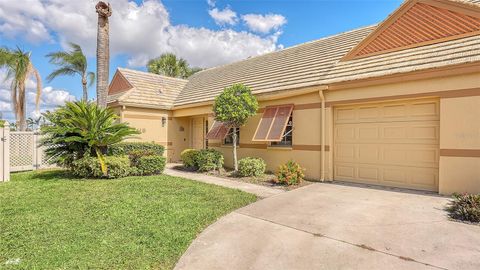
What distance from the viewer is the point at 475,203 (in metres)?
5.50

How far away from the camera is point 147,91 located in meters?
17.1

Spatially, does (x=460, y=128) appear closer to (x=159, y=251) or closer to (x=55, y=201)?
(x=159, y=251)

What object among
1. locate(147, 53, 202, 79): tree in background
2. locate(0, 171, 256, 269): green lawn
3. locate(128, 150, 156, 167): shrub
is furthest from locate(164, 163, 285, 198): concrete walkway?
locate(147, 53, 202, 79): tree in background

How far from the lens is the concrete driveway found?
3.82 meters

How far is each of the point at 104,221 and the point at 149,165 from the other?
18.6ft

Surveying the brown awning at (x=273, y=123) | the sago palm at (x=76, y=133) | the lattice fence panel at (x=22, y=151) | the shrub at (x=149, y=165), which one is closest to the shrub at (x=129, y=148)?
the sago palm at (x=76, y=133)

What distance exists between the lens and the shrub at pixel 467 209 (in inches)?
208

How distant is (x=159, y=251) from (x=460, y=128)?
311 inches

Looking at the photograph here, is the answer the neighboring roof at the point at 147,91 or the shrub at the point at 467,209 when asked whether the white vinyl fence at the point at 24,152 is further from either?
the shrub at the point at 467,209

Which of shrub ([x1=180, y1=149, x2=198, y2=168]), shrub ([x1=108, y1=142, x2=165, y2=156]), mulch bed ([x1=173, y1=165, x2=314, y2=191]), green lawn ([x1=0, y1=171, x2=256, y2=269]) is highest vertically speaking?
shrub ([x1=108, y1=142, x2=165, y2=156])

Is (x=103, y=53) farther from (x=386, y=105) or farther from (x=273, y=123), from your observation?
(x=386, y=105)

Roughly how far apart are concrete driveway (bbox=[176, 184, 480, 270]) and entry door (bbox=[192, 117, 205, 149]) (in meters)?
10.5

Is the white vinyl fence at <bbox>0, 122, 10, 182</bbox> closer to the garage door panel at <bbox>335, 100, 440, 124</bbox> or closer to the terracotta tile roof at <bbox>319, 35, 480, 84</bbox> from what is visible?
the terracotta tile roof at <bbox>319, 35, 480, 84</bbox>

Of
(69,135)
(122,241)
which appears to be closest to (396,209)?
(122,241)
